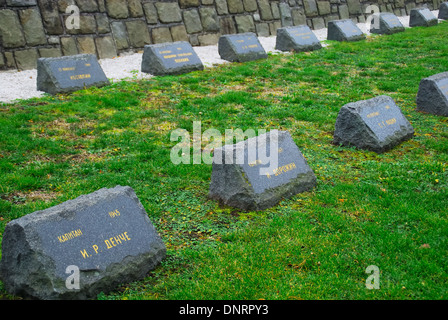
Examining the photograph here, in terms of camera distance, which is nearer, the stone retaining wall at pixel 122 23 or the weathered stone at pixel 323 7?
the stone retaining wall at pixel 122 23

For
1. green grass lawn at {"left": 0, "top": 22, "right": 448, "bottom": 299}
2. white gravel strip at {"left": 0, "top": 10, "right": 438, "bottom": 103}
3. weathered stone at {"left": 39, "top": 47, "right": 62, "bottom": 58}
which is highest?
weathered stone at {"left": 39, "top": 47, "right": 62, "bottom": 58}

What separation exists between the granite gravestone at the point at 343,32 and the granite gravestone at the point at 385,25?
67.2 inches

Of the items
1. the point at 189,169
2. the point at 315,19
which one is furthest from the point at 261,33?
the point at 189,169

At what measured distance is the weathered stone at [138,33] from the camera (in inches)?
456

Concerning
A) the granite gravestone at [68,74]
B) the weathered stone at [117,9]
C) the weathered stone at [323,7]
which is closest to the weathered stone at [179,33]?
the weathered stone at [117,9]

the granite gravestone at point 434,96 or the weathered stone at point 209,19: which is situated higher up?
the weathered stone at point 209,19

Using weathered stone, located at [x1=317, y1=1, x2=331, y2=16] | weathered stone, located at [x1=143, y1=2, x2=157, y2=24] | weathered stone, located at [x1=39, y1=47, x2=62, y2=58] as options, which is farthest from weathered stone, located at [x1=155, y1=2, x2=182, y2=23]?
weathered stone, located at [x1=317, y1=1, x2=331, y2=16]

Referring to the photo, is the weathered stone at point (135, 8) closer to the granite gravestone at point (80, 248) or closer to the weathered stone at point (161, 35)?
the weathered stone at point (161, 35)

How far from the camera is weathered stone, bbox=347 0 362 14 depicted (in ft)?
60.2

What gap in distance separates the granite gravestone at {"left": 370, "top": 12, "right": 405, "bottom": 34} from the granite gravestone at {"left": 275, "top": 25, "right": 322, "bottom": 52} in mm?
4271

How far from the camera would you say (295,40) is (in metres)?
12.5

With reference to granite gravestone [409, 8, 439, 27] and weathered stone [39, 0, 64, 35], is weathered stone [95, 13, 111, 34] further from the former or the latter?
granite gravestone [409, 8, 439, 27]
